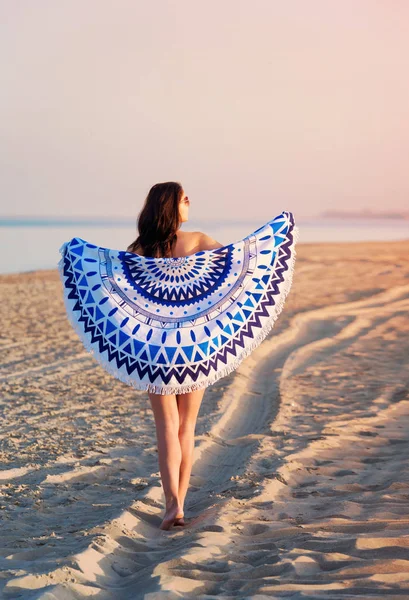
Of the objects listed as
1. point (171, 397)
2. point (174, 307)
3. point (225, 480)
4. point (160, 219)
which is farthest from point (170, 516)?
point (160, 219)

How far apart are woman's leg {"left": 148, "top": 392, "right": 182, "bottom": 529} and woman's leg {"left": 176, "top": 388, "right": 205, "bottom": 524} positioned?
0.07 meters

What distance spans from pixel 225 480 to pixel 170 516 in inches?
43.6

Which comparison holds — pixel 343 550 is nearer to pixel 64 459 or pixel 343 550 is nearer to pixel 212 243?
pixel 212 243

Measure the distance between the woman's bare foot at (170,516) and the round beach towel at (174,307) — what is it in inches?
29.3

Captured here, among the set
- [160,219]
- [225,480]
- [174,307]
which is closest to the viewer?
[160,219]

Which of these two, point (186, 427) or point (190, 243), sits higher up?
point (190, 243)

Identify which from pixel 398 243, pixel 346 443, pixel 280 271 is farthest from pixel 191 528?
pixel 398 243

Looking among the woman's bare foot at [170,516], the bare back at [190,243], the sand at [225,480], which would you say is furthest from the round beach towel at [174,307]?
the sand at [225,480]

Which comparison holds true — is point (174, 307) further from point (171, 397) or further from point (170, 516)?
point (170, 516)

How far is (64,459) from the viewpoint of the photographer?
6734 millimetres

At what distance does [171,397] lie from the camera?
5305mm

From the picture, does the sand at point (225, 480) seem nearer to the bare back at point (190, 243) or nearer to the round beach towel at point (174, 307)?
the round beach towel at point (174, 307)

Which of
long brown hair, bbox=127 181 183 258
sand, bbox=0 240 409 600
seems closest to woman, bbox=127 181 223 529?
long brown hair, bbox=127 181 183 258

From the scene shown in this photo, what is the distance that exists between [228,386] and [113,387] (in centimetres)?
133
